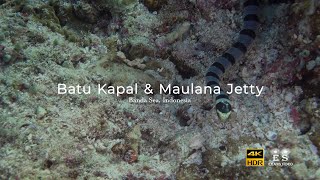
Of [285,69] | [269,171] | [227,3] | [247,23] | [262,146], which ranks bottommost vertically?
[269,171]

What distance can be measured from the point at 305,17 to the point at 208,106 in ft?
4.95

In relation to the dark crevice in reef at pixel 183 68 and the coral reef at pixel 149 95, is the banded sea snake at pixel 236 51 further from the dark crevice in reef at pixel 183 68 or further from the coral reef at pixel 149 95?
the dark crevice in reef at pixel 183 68

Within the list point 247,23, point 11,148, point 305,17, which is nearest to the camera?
point 11,148

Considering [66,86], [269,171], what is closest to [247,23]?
[269,171]

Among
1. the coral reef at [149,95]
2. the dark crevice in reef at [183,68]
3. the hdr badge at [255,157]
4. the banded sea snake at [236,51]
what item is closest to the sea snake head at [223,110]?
the banded sea snake at [236,51]

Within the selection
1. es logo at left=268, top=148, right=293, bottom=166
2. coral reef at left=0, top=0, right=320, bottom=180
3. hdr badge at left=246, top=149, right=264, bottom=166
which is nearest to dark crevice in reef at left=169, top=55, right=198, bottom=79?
coral reef at left=0, top=0, right=320, bottom=180

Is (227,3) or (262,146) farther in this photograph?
(227,3)

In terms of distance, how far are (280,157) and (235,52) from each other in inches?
66.1

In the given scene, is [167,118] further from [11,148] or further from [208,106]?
[11,148]

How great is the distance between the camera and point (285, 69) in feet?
11.4

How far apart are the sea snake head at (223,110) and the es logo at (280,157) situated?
0.64 m

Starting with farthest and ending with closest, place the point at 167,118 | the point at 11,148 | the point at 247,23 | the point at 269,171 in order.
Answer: the point at 247,23 → the point at 167,118 → the point at 269,171 → the point at 11,148

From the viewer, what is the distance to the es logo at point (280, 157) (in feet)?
9.78

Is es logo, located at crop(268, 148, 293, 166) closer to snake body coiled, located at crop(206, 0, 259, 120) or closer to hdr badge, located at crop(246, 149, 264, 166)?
hdr badge, located at crop(246, 149, 264, 166)
